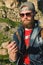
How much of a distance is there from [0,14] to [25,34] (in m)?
19.9

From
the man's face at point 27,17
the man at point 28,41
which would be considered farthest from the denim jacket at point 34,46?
the man's face at point 27,17

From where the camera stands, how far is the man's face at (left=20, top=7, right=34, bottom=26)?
6323 mm

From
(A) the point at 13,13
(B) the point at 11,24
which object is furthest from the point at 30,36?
(A) the point at 13,13

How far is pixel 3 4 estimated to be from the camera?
28609mm

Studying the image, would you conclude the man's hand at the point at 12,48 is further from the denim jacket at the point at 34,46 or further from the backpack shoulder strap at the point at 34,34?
the backpack shoulder strap at the point at 34,34

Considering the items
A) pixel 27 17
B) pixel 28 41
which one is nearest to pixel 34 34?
pixel 28 41

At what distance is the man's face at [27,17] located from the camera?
20.7 feet

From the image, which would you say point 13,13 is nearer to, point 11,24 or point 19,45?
point 11,24

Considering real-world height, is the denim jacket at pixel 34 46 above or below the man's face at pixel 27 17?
below

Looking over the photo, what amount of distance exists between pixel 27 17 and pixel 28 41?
438mm

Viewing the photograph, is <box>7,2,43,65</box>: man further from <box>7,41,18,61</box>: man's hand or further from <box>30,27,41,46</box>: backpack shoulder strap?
<box>7,41,18,61</box>: man's hand

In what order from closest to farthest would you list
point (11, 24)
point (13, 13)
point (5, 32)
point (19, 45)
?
point (19, 45)
point (5, 32)
point (11, 24)
point (13, 13)

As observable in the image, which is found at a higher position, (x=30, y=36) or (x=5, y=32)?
(x=30, y=36)

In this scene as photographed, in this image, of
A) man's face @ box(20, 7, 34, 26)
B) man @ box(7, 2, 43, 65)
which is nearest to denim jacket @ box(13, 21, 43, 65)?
man @ box(7, 2, 43, 65)
